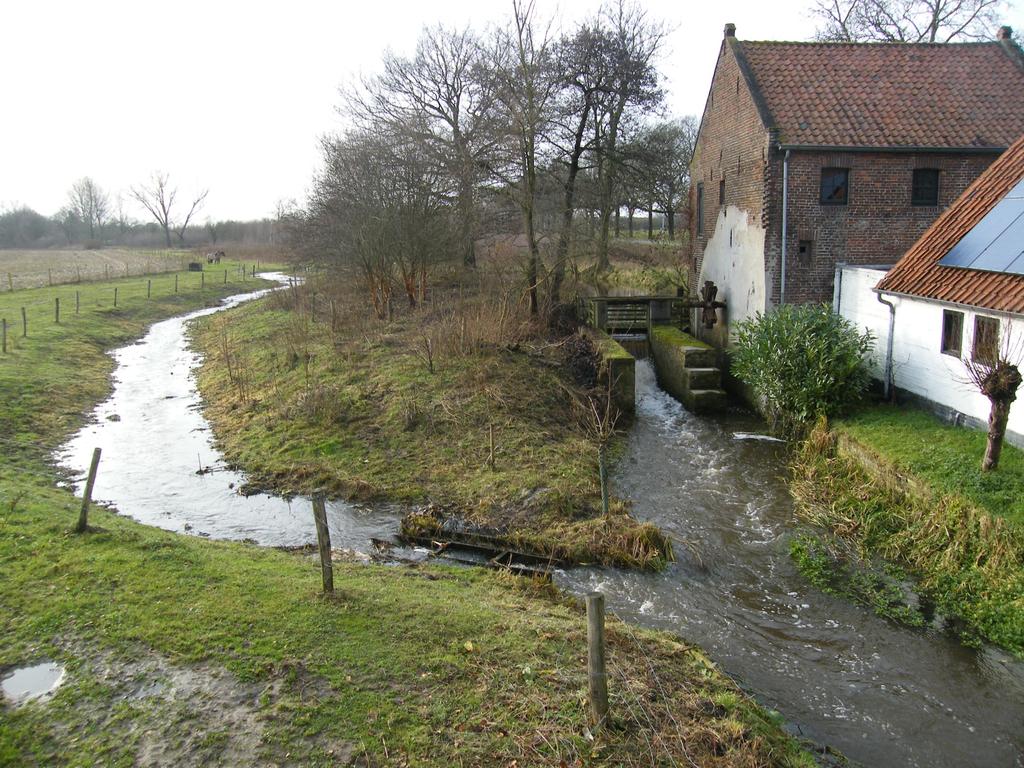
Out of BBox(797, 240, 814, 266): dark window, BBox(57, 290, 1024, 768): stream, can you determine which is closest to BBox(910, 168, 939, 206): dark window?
BBox(797, 240, 814, 266): dark window

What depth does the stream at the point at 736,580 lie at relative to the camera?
696cm

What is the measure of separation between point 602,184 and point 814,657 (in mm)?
19152

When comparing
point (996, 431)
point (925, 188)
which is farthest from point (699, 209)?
point (996, 431)

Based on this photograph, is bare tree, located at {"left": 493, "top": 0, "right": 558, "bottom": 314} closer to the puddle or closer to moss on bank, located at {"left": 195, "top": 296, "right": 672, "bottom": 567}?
moss on bank, located at {"left": 195, "top": 296, "right": 672, "bottom": 567}

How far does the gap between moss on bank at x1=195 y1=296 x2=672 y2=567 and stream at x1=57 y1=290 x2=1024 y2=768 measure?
592 millimetres

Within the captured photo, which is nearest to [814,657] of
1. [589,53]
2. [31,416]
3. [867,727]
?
[867,727]

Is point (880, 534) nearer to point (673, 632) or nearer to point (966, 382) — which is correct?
point (966, 382)

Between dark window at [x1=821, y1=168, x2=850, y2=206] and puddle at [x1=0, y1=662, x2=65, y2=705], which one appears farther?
dark window at [x1=821, y1=168, x2=850, y2=206]

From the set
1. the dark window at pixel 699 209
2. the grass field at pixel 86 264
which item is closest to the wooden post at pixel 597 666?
the dark window at pixel 699 209

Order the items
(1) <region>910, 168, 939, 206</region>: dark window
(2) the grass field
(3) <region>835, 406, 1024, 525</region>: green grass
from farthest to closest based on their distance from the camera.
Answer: (2) the grass field
(1) <region>910, 168, 939, 206</region>: dark window
(3) <region>835, 406, 1024, 525</region>: green grass

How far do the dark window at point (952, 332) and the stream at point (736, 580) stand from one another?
3484 mm

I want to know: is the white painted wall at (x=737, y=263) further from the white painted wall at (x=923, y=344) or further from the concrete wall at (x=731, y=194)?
the white painted wall at (x=923, y=344)

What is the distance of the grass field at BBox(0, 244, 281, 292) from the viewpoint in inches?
1660

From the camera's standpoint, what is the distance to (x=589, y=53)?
22.5m
